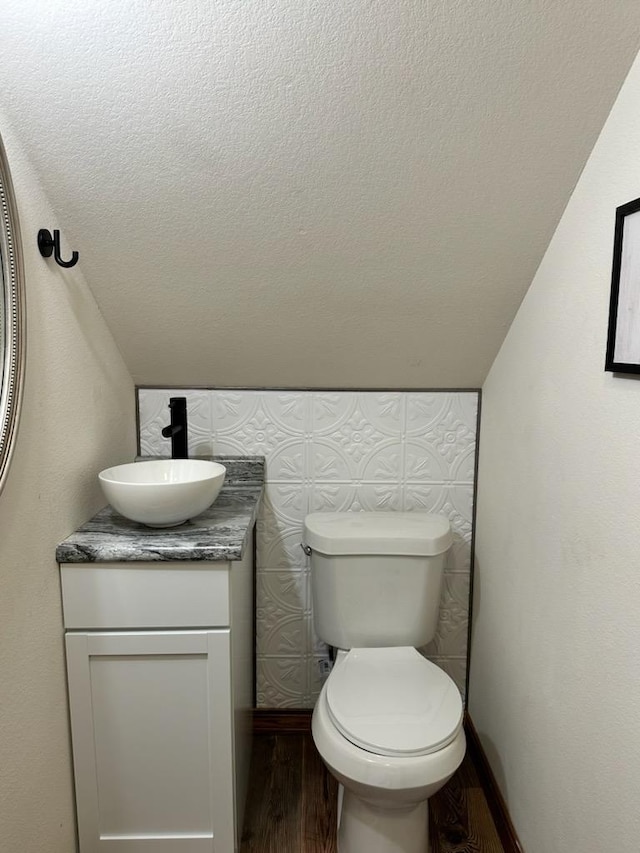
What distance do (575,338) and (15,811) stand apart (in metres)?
1.46

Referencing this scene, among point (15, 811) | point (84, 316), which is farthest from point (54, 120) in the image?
point (15, 811)

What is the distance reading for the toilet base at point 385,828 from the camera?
4.77ft

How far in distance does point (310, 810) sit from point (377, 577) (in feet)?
2.31

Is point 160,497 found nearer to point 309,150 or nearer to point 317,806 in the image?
point 309,150

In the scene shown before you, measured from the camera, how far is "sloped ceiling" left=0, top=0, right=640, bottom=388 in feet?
3.48

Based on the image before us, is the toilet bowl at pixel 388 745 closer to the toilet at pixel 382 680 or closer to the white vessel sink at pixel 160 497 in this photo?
the toilet at pixel 382 680

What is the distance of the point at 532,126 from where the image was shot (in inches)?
47.2

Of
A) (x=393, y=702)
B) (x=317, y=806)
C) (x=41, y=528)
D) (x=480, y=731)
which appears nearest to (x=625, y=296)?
(x=393, y=702)

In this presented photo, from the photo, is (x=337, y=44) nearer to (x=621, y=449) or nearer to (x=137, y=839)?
(x=621, y=449)

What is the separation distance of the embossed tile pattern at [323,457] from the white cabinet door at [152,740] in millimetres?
644

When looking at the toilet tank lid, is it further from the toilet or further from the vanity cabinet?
the vanity cabinet

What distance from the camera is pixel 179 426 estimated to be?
179 cm

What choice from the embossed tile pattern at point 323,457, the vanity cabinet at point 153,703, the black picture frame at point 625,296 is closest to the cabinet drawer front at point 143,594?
the vanity cabinet at point 153,703

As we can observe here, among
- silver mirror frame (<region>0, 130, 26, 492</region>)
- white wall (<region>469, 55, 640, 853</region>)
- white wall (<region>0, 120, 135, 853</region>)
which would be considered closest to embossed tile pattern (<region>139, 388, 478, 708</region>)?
white wall (<region>469, 55, 640, 853</region>)
